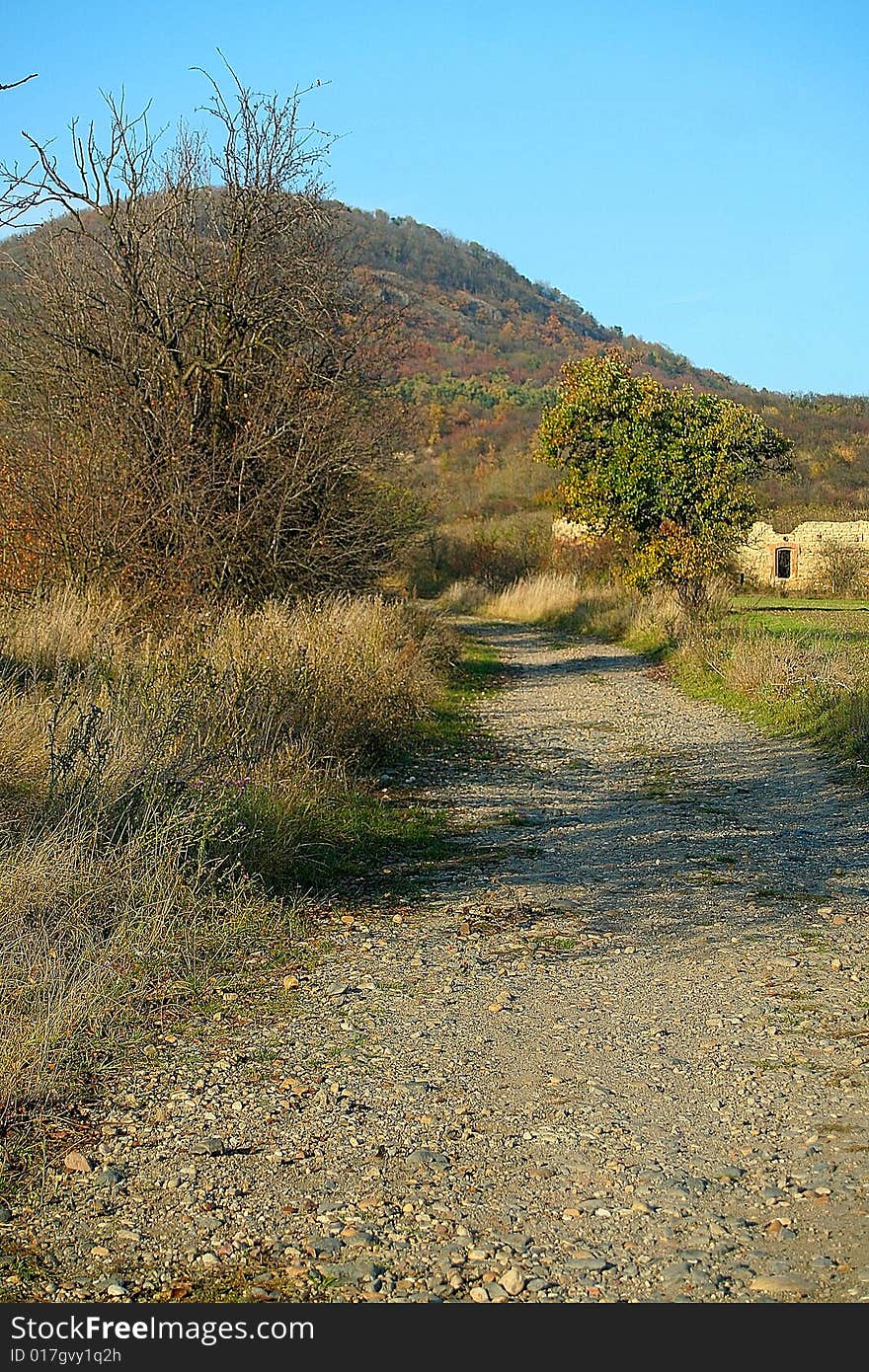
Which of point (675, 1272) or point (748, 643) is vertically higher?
point (748, 643)

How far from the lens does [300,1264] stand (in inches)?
129

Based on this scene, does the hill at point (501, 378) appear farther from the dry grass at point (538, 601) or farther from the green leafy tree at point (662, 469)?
the green leafy tree at point (662, 469)

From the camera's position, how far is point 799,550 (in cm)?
4147

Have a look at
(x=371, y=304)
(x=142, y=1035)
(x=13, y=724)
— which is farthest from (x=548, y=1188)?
(x=371, y=304)

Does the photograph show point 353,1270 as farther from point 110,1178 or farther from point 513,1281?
point 110,1178

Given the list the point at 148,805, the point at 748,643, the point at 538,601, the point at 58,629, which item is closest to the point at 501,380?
the point at 538,601

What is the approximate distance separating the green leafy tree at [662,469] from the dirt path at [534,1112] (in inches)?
663

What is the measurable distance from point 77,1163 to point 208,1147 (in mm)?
391

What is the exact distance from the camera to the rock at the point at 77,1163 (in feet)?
12.7

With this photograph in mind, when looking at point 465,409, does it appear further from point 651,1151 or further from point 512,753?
point 651,1151

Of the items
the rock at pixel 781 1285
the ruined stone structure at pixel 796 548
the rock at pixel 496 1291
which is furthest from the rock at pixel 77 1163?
the ruined stone structure at pixel 796 548

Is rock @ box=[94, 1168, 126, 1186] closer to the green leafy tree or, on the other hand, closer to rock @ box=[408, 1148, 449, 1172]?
rock @ box=[408, 1148, 449, 1172]

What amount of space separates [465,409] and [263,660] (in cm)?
6415

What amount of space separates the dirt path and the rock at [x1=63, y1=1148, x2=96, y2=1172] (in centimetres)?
3
